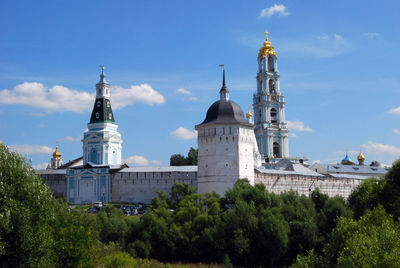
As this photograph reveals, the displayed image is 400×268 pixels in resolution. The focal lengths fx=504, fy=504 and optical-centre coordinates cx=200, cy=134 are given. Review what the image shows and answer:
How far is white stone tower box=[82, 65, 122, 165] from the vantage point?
5384 centimetres

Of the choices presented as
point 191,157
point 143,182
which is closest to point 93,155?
point 143,182

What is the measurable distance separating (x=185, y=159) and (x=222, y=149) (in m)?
32.6

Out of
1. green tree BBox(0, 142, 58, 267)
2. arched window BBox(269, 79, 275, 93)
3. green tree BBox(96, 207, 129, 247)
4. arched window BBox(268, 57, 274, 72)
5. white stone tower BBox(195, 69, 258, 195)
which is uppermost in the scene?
arched window BBox(268, 57, 274, 72)

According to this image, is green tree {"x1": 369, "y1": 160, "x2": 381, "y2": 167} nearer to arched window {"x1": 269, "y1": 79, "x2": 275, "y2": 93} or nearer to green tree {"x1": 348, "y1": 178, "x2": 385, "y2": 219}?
arched window {"x1": 269, "y1": 79, "x2": 275, "y2": 93}

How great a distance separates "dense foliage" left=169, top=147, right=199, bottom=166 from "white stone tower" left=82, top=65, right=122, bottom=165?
14989mm

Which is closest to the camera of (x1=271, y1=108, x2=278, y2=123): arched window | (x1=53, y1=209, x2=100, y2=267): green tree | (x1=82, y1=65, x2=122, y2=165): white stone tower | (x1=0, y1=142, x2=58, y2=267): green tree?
(x1=0, y1=142, x2=58, y2=267): green tree

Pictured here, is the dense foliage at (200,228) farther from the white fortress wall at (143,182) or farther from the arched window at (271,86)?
the arched window at (271,86)

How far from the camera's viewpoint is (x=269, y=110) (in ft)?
247

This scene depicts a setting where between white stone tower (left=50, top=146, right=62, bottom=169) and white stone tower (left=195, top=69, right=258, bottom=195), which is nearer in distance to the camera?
white stone tower (left=195, top=69, right=258, bottom=195)

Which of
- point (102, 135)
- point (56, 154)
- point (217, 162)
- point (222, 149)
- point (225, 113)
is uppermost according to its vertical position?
point (225, 113)

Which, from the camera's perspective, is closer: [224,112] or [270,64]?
[224,112]

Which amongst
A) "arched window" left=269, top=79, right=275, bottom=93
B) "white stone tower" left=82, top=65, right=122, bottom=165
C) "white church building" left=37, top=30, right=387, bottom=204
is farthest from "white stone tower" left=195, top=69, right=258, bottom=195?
"arched window" left=269, top=79, right=275, bottom=93

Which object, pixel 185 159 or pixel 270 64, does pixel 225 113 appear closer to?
pixel 185 159

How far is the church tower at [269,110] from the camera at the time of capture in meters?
73.6
